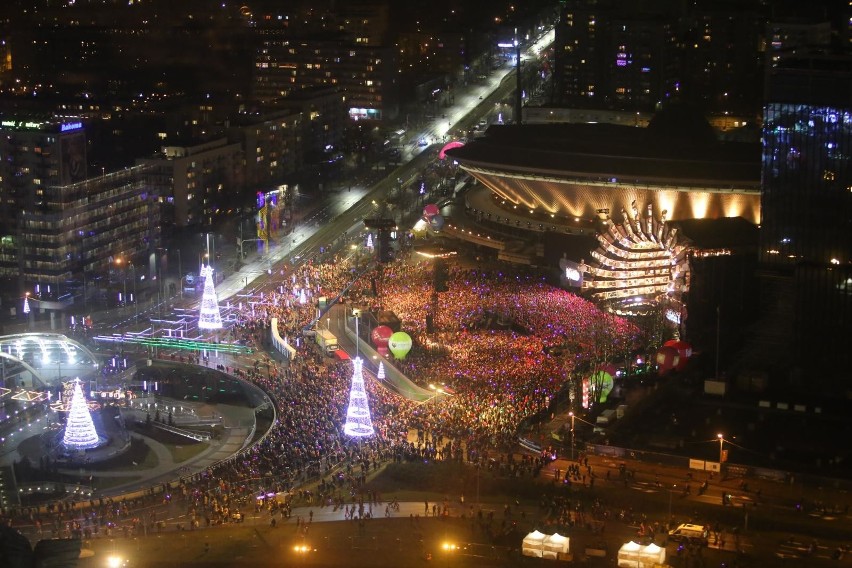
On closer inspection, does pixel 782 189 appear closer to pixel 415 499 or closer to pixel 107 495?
pixel 415 499

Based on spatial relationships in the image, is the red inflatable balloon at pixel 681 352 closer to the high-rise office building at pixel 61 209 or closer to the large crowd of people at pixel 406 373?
the large crowd of people at pixel 406 373

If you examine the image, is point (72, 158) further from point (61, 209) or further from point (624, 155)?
point (624, 155)

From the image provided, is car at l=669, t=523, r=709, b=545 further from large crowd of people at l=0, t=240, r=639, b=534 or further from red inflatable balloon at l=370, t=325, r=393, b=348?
red inflatable balloon at l=370, t=325, r=393, b=348

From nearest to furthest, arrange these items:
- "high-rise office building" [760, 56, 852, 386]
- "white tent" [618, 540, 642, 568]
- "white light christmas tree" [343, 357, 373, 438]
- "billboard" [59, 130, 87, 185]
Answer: "white tent" [618, 540, 642, 568]
"white light christmas tree" [343, 357, 373, 438]
"high-rise office building" [760, 56, 852, 386]
"billboard" [59, 130, 87, 185]

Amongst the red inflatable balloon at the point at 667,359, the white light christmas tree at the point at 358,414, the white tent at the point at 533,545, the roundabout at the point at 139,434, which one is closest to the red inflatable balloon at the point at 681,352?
the red inflatable balloon at the point at 667,359

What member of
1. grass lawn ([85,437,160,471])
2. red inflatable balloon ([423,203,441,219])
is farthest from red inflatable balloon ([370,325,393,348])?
red inflatable balloon ([423,203,441,219])

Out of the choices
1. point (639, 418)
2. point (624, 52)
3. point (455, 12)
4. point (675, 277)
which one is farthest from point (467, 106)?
point (639, 418)
